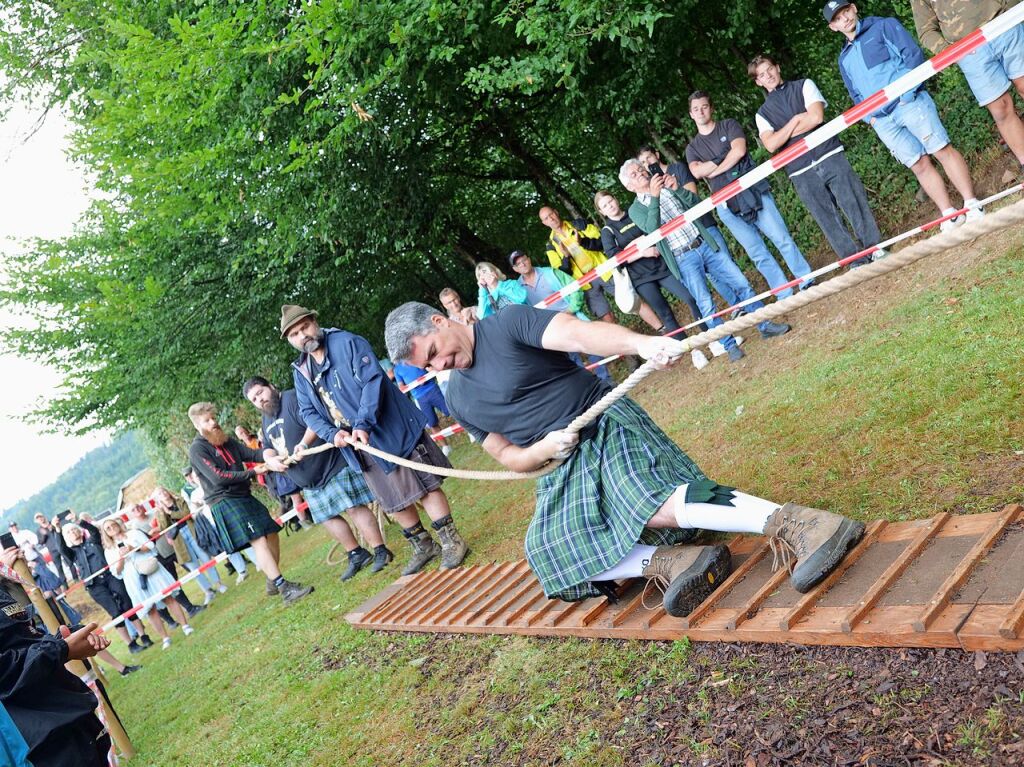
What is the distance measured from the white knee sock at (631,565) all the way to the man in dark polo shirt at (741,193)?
4.33 metres

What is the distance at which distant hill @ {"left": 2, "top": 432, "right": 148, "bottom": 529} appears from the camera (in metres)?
116

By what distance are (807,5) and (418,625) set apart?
30.6ft

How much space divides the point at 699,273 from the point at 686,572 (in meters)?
4.85

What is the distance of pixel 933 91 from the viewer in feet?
26.5

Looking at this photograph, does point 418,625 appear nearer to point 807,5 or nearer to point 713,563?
point 713,563

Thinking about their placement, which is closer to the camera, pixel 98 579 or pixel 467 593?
pixel 467 593

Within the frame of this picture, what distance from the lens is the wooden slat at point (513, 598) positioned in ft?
14.0

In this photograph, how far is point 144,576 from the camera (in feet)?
30.6

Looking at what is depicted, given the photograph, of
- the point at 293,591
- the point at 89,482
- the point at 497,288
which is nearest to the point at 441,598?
the point at 293,591

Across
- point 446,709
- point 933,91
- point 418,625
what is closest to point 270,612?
point 418,625

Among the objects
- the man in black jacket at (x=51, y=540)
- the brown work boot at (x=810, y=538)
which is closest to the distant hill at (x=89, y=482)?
the man in black jacket at (x=51, y=540)

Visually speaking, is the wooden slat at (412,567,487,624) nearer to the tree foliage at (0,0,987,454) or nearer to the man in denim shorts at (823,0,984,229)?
the man in denim shorts at (823,0,984,229)

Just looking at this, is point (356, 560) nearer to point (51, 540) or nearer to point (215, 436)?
point (215, 436)

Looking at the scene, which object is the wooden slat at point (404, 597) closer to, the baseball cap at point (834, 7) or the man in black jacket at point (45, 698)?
the man in black jacket at point (45, 698)
